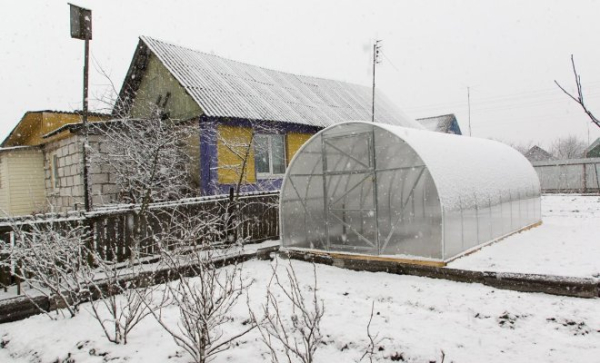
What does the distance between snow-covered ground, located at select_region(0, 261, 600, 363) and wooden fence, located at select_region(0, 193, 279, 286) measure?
1.12 metres

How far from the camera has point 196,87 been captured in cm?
1458

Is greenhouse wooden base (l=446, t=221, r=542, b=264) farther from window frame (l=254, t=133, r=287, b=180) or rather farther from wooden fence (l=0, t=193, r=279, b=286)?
window frame (l=254, t=133, r=287, b=180)

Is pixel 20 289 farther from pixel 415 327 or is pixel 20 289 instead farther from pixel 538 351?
pixel 538 351

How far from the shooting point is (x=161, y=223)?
29.9 ft

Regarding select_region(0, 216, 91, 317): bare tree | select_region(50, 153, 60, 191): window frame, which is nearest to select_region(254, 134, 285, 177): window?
select_region(50, 153, 60, 191): window frame

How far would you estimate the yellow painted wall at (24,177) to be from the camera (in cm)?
1788

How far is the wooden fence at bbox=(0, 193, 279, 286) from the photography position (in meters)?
6.93

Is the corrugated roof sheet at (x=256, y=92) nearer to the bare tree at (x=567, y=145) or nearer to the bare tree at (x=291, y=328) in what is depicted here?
the bare tree at (x=291, y=328)

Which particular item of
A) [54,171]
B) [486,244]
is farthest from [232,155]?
[486,244]

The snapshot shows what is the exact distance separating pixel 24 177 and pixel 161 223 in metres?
12.9

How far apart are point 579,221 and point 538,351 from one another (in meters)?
11.4

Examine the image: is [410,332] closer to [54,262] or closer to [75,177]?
[54,262]

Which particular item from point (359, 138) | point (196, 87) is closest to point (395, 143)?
point (359, 138)

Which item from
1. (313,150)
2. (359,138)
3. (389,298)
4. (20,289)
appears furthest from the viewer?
(313,150)
